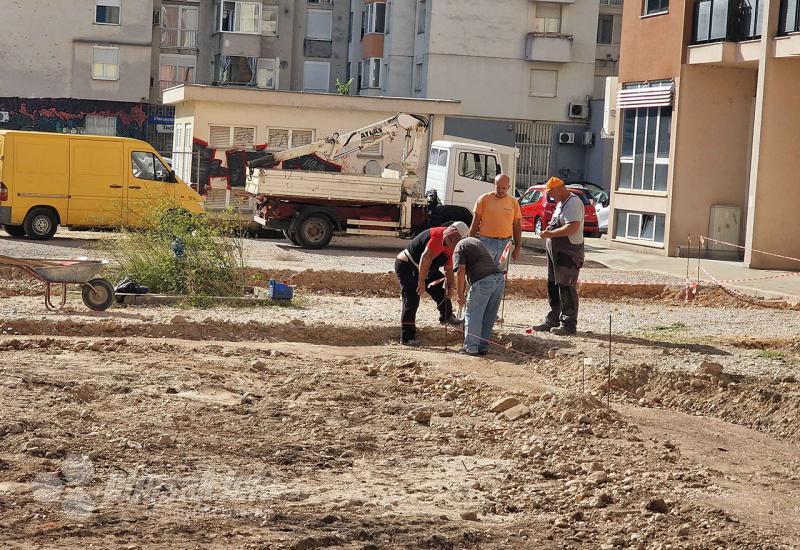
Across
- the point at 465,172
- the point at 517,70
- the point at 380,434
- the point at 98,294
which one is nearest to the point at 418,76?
the point at 517,70

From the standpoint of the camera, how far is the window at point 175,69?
5716 cm

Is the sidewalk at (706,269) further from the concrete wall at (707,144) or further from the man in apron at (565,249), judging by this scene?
the man in apron at (565,249)

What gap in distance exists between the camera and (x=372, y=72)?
5566 cm

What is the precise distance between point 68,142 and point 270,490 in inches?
711

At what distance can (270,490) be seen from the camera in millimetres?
7820

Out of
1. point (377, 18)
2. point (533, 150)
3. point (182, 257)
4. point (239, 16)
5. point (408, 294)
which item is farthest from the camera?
point (239, 16)

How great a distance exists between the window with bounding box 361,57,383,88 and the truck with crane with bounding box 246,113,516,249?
26.9m

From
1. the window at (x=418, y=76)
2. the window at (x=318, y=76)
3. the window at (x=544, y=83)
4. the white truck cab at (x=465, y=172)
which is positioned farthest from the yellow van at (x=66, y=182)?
the window at (x=318, y=76)

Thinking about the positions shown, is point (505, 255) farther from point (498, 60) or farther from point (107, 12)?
point (107, 12)

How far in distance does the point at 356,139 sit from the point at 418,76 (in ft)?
82.3

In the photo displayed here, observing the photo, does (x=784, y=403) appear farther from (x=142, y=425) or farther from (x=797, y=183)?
(x=797, y=183)

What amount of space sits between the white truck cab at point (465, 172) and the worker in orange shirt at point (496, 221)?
13.3 m

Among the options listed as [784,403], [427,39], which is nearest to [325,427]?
[784,403]

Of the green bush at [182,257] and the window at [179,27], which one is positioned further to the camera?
the window at [179,27]
